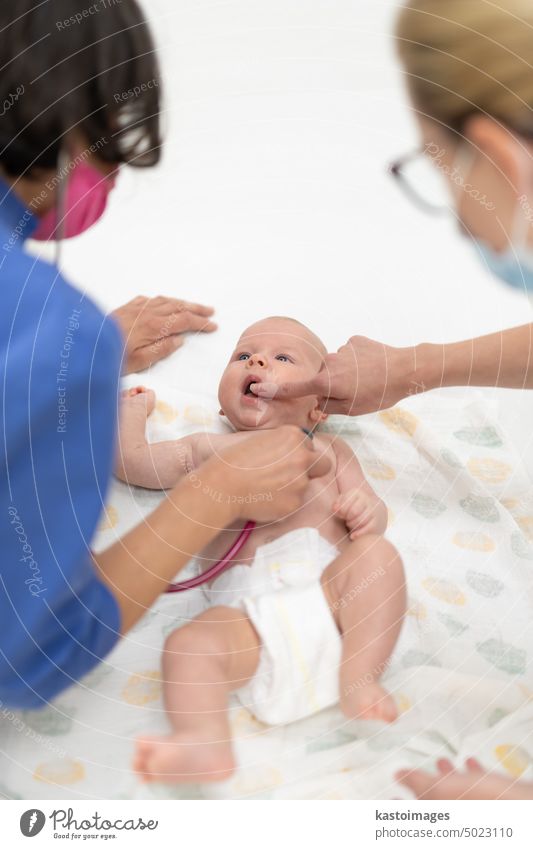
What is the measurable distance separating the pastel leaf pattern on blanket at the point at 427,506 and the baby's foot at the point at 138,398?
0.40 m

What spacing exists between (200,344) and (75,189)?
1.41 feet

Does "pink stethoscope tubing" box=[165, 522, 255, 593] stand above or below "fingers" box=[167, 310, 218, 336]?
below

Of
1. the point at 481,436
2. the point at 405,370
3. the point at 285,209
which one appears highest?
the point at 285,209

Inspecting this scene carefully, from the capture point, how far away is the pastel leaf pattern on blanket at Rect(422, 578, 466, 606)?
1064 mm

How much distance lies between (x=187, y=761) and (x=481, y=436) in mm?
663

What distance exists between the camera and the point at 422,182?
1201mm

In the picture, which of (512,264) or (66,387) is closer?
(66,387)

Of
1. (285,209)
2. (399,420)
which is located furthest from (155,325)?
(399,420)

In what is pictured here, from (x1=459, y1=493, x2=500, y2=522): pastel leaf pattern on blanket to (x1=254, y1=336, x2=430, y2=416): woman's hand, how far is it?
163 mm
